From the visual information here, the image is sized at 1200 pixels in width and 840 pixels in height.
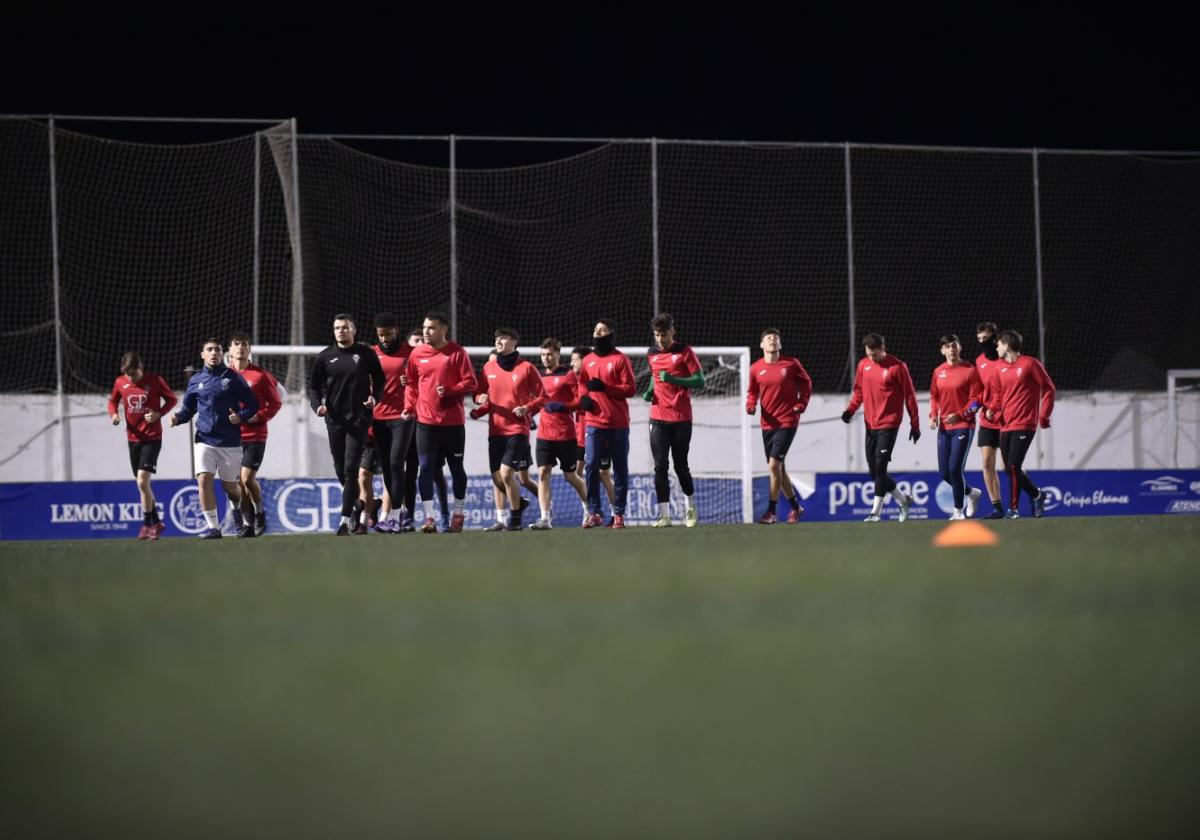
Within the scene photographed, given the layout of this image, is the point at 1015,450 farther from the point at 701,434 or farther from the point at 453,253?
the point at 453,253

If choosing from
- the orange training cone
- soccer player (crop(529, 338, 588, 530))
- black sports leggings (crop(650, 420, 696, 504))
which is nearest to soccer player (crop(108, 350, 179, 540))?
soccer player (crop(529, 338, 588, 530))

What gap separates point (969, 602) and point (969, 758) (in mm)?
2181

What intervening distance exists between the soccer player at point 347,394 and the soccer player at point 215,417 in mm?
947

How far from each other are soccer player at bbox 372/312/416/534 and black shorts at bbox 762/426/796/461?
3.81m

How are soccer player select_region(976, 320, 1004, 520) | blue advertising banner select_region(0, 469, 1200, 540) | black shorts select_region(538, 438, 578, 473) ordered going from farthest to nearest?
blue advertising banner select_region(0, 469, 1200, 540) → soccer player select_region(976, 320, 1004, 520) → black shorts select_region(538, 438, 578, 473)

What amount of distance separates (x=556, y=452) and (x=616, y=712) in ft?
37.6

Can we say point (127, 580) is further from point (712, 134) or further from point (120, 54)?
point (712, 134)

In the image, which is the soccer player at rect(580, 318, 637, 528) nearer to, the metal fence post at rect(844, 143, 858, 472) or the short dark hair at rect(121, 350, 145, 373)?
the short dark hair at rect(121, 350, 145, 373)

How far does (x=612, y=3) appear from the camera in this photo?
29266 mm

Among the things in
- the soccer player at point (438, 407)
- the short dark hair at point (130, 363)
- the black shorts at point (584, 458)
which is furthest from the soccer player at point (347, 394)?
the short dark hair at point (130, 363)

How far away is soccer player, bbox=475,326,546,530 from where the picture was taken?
13179 millimetres

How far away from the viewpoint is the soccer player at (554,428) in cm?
1358

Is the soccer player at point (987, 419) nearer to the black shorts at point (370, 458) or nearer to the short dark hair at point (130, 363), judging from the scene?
the black shorts at point (370, 458)

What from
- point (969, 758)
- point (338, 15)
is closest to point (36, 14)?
point (338, 15)
